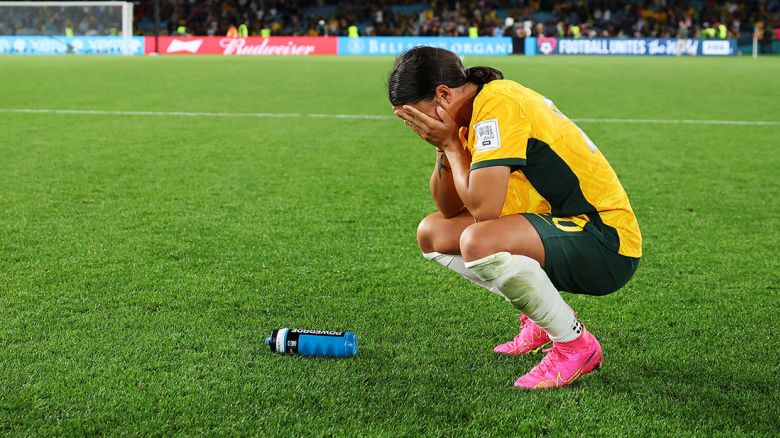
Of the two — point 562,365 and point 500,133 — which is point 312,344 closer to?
point 562,365

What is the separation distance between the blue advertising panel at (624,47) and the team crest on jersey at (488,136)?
118 feet

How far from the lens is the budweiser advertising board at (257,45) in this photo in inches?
1453

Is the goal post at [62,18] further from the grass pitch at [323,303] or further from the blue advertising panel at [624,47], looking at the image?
the grass pitch at [323,303]

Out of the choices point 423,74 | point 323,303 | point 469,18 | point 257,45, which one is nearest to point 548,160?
point 423,74

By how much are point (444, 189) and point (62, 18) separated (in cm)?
3299

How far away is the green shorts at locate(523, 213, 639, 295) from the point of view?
109 inches

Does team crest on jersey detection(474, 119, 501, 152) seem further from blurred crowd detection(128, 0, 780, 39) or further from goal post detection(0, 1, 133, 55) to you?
blurred crowd detection(128, 0, 780, 39)

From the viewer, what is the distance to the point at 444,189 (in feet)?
10.2

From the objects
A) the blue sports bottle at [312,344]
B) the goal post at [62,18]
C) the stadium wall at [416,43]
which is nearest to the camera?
the blue sports bottle at [312,344]

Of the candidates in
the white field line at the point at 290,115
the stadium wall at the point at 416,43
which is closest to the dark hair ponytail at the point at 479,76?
the white field line at the point at 290,115

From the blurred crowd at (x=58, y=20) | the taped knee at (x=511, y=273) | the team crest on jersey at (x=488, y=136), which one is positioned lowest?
the taped knee at (x=511, y=273)

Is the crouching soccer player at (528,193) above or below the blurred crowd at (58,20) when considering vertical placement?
below

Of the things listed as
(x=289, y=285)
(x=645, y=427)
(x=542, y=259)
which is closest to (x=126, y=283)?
(x=289, y=285)

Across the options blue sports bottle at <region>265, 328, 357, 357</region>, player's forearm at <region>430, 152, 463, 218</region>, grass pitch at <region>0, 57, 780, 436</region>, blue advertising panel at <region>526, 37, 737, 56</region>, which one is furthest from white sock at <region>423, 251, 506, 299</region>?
blue advertising panel at <region>526, 37, 737, 56</region>
